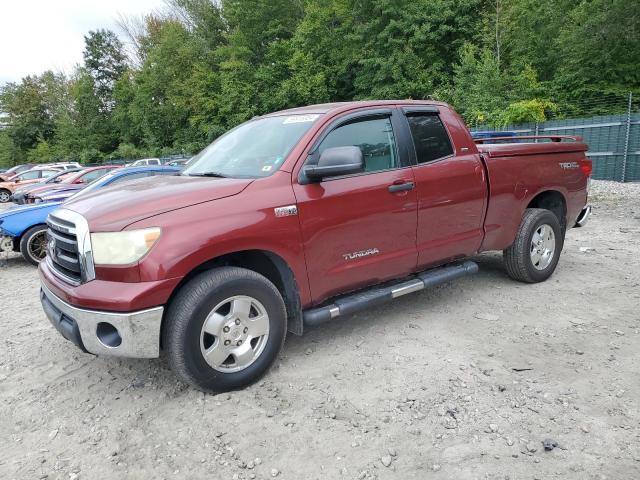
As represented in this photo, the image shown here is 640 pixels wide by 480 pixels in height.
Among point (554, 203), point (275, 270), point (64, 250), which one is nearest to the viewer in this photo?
point (64, 250)

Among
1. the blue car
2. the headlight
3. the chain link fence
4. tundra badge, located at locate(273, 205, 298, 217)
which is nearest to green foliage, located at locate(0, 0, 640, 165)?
the chain link fence

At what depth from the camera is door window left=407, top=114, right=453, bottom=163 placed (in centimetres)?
411

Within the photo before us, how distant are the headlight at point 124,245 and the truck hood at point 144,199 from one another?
58 mm

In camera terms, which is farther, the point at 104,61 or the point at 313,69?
the point at 104,61

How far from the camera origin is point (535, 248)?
5.08 m

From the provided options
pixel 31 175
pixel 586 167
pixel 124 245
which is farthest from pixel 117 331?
pixel 31 175

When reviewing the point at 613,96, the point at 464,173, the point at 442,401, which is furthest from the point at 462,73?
the point at 442,401

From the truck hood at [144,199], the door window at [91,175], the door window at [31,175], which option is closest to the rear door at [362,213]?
the truck hood at [144,199]

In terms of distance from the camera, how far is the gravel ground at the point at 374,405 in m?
2.50

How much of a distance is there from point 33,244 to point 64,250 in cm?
524

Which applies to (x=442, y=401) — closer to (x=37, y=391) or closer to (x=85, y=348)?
(x=85, y=348)

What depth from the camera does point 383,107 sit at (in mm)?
3986

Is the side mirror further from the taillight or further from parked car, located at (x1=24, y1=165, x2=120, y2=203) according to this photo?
parked car, located at (x1=24, y1=165, x2=120, y2=203)

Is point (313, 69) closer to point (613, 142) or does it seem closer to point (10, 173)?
point (10, 173)
